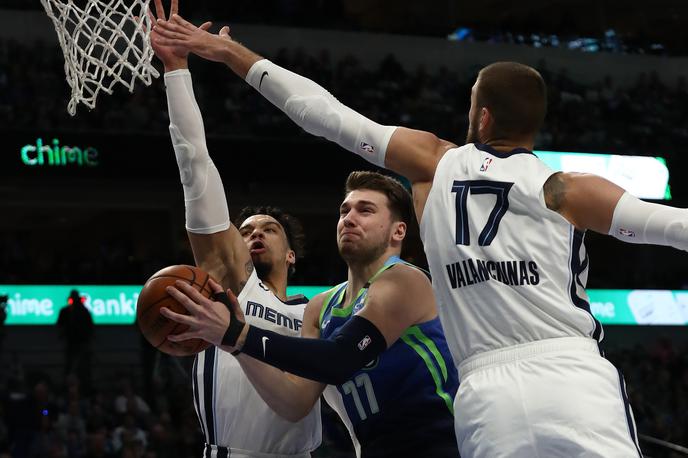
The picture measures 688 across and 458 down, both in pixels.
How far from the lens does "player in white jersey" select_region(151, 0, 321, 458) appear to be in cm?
450

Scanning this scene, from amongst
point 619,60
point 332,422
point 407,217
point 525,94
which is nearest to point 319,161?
point 332,422

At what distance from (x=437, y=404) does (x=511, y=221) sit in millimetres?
1180

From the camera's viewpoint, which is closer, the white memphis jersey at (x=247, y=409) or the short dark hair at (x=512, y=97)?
the short dark hair at (x=512, y=97)

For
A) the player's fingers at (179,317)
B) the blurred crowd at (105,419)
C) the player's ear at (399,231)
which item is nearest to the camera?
the player's fingers at (179,317)

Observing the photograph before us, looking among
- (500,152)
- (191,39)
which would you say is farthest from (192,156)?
(500,152)

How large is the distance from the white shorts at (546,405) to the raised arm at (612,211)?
0.40 metres

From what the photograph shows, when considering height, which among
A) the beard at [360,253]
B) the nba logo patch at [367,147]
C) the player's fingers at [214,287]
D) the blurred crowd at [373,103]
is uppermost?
the blurred crowd at [373,103]

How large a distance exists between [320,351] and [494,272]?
0.68m

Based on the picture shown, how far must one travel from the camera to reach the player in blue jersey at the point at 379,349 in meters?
3.93

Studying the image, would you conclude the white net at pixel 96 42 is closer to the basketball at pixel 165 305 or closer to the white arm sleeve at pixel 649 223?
the basketball at pixel 165 305

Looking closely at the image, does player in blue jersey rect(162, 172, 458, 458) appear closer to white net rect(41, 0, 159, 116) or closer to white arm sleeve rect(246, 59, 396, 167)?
white arm sleeve rect(246, 59, 396, 167)

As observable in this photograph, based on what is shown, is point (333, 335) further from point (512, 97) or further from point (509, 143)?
point (512, 97)

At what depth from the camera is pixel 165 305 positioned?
11.4 feet

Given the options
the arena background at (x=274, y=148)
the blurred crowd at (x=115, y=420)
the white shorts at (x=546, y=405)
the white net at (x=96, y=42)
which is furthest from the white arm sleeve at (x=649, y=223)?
the arena background at (x=274, y=148)
